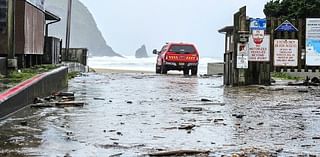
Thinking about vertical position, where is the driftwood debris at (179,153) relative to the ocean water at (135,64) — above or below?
below

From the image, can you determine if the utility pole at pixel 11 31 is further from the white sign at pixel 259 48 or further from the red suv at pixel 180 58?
the red suv at pixel 180 58

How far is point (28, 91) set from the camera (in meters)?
10.9

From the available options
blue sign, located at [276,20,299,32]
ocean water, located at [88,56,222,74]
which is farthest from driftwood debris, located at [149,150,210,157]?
ocean water, located at [88,56,222,74]

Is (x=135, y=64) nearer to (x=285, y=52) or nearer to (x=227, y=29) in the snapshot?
(x=227, y=29)

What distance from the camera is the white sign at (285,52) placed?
59.6 feet

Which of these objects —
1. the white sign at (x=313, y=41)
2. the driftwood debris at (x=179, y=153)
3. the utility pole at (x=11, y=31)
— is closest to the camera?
the driftwood debris at (x=179, y=153)

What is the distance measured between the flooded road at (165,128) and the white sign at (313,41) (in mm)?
5474

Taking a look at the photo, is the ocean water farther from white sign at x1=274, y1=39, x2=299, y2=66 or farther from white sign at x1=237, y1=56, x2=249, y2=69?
white sign at x1=237, y1=56, x2=249, y2=69

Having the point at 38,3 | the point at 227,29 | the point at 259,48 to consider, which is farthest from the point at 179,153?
the point at 38,3

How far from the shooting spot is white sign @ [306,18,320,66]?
59.6ft

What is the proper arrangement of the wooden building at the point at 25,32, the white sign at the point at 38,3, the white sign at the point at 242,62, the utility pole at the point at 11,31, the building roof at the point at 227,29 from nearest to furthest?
the utility pole at the point at 11,31, the wooden building at the point at 25,32, the white sign at the point at 242,62, the building roof at the point at 227,29, the white sign at the point at 38,3

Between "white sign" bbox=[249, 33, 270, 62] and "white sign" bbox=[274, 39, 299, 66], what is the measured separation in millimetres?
271

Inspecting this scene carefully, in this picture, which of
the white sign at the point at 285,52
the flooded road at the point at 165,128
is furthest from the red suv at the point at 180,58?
the flooded road at the point at 165,128

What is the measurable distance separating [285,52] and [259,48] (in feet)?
2.72
